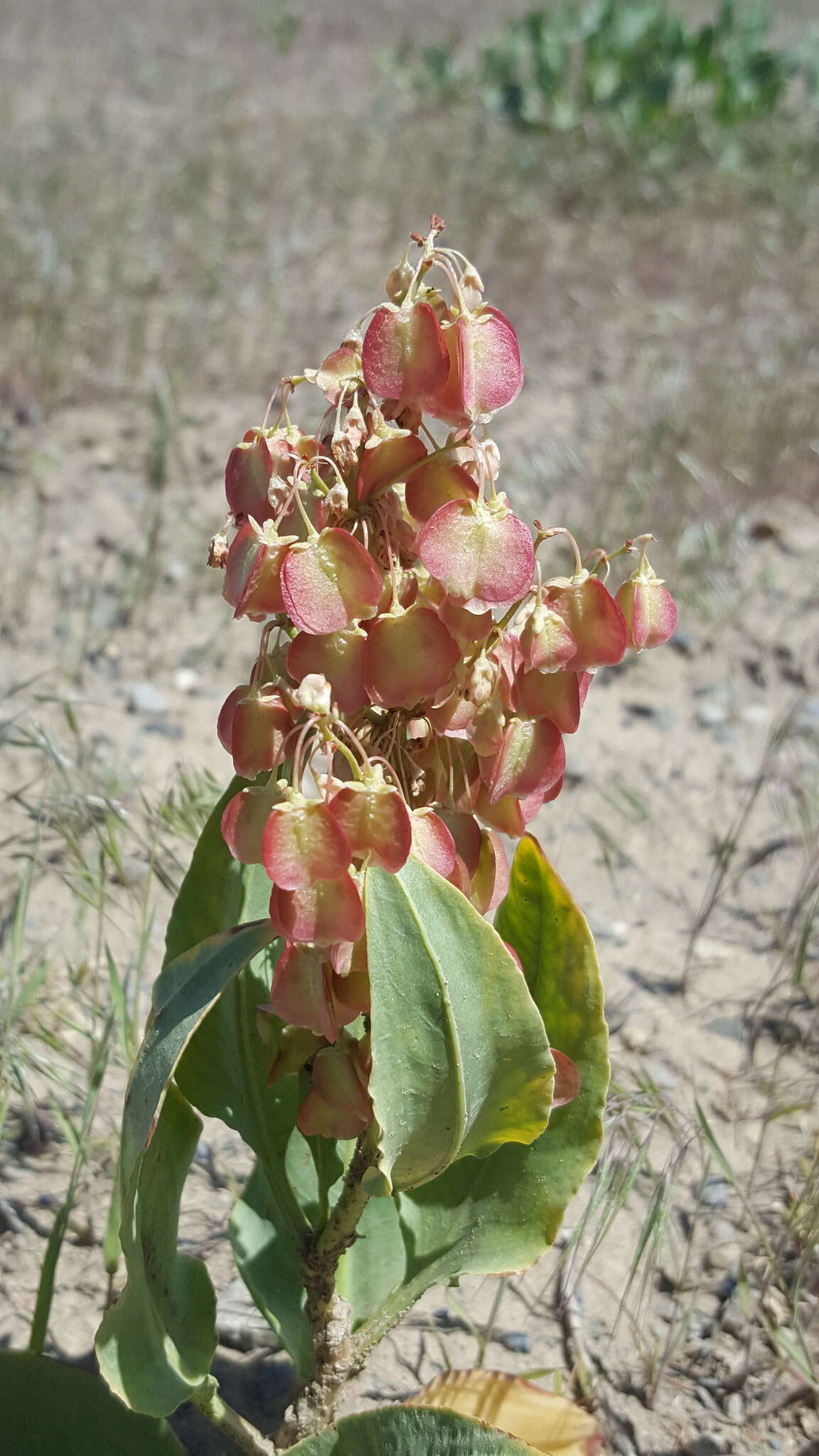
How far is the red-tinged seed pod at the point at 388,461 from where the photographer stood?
0.93m

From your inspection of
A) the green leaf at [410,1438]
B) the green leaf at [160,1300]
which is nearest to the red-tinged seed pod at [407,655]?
the green leaf at [160,1300]

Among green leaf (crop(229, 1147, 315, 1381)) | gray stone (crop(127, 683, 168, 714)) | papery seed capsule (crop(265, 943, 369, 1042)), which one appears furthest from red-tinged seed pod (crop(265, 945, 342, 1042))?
gray stone (crop(127, 683, 168, 714))

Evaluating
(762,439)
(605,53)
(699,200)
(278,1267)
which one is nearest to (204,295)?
(762,439)

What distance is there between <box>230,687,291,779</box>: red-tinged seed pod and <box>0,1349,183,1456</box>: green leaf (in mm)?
703

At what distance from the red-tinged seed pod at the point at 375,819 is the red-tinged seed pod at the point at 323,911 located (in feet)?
0.10

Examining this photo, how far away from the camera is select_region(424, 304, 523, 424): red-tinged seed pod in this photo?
0.89 meters

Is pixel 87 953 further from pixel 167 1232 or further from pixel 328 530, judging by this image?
pixel 328 530

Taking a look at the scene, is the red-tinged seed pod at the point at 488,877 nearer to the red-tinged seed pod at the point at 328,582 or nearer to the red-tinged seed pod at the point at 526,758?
the red-tinged seed pod at the point at 526,758

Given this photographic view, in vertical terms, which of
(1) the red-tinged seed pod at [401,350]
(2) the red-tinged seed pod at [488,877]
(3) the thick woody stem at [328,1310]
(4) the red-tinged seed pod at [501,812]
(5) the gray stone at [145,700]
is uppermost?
(5) the gray stone at [145,700]

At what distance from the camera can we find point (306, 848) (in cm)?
83

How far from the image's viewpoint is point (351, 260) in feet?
17.7

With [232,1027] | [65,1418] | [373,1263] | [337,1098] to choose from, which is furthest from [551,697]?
[65,1418]

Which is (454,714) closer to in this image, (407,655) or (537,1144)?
(407,655)

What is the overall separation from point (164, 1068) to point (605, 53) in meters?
7.99
